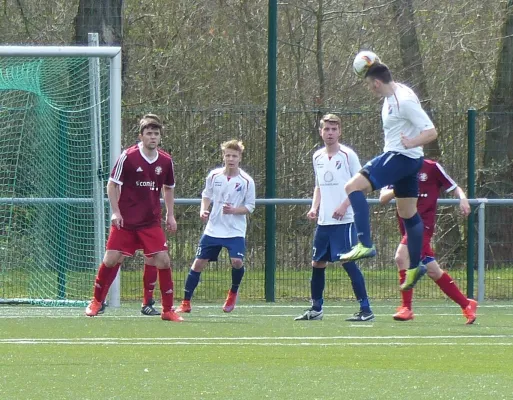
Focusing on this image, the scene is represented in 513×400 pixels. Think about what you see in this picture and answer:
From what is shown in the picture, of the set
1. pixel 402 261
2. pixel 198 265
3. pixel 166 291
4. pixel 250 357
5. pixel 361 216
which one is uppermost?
pixel 361 216

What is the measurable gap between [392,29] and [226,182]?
894cm

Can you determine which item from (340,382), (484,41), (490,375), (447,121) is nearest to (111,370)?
(340,382)

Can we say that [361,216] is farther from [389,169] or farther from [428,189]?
[428,189]

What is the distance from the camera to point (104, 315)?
12883 mm

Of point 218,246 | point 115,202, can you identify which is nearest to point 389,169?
point 115,202

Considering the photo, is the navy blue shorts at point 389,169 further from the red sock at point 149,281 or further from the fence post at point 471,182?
the fence post at point 471,182

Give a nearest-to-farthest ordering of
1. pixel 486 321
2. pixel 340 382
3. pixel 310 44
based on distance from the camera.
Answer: pixel 340 382
pixel 486 321
pixel 310 44

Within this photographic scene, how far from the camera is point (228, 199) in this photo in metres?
13.6

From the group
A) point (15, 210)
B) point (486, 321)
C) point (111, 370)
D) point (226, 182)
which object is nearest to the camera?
point (111, 370)

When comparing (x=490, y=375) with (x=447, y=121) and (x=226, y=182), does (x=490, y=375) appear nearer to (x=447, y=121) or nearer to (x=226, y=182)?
(x=226, y=182)

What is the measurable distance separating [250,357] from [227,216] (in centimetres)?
458

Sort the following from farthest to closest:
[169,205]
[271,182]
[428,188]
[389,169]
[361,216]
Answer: [271,182] → [169,205] → [428,188] → [361,216] → [389,169]

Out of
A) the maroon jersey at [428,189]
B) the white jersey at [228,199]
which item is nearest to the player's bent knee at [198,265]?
the white jersey at [228,199]

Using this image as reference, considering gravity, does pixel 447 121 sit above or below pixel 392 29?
below
